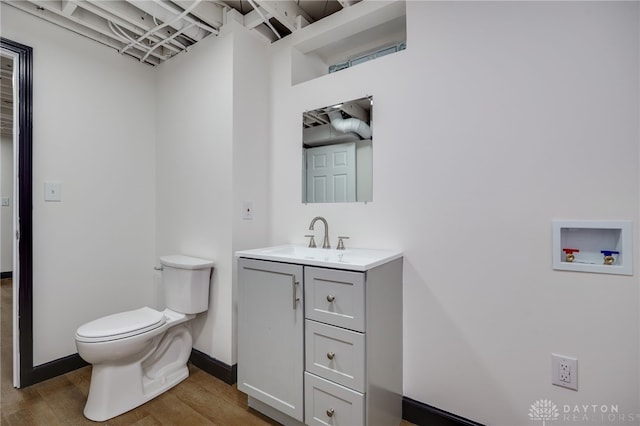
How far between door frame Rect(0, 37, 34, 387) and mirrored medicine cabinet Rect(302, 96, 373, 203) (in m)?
1.70

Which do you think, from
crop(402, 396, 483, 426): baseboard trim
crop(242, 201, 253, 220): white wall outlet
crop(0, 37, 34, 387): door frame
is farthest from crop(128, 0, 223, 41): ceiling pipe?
crop(402, 396, 483, 426): baseboard trim

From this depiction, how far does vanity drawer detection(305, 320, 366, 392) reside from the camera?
4.06ft

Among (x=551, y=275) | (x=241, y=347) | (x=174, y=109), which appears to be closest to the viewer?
(x=551, y=275)

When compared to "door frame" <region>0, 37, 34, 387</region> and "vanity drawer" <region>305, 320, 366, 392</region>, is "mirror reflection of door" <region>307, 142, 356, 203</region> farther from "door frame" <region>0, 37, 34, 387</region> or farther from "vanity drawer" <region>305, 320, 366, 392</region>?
"door frame" <region>0, 37, 34, 387</region>

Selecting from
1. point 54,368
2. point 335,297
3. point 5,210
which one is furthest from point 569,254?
point 5,210

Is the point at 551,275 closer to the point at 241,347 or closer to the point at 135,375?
the point at 241,347

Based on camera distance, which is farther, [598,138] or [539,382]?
[539,382]

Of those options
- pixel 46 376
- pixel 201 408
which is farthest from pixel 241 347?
pixel 46 376

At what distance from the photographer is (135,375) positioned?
5.46 feet

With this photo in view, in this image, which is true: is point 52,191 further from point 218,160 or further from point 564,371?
Answer: point 564,371

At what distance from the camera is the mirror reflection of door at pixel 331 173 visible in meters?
1.81

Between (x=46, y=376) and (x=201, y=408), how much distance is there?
111 centimetres

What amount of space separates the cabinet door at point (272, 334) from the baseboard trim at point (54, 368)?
1280mm

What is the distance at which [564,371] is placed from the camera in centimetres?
122
